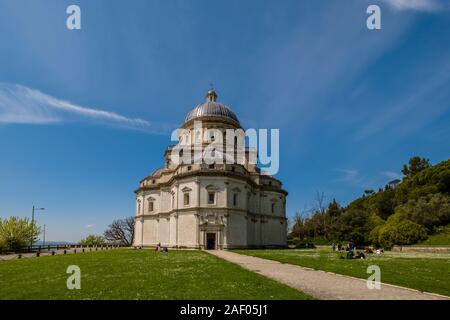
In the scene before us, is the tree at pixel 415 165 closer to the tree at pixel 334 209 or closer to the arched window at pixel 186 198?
the tree at pixel 334 209

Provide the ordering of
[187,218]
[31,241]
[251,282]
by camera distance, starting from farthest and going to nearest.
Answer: [31,241] < [187,218] < [251,282]

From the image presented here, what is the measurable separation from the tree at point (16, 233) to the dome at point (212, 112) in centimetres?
2787

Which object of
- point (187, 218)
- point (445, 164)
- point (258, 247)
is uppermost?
point (445, 164)

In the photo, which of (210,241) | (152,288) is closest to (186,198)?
(210,241)

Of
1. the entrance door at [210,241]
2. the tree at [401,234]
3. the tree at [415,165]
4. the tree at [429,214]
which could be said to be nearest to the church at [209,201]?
→ the entrance door at [210,241]

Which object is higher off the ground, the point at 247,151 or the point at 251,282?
the point at 247,151

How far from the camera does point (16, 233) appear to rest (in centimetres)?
4366

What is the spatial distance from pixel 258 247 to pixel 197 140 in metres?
18.7

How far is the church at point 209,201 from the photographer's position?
42250mm

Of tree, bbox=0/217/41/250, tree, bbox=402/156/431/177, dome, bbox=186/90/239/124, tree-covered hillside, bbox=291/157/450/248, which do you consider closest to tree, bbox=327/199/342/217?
tree-covered hillside, bbox=291/157/450/248
